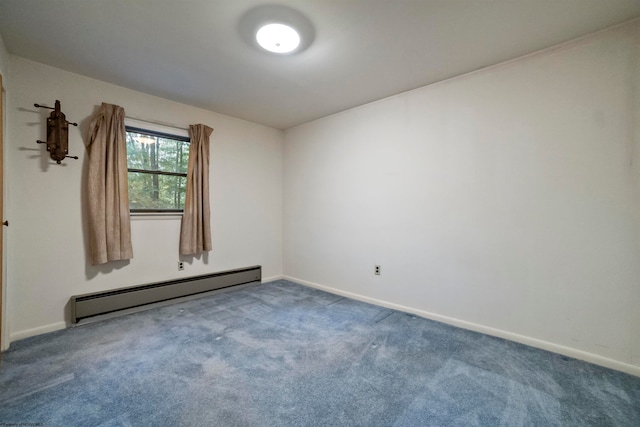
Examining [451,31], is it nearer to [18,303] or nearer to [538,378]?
[538,378]

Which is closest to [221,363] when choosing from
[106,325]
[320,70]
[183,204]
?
[106,325]

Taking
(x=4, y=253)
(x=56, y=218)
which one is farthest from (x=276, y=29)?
(x=4, y=253)

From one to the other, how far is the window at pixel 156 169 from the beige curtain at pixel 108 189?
0.21 metres

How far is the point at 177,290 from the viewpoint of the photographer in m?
3.28

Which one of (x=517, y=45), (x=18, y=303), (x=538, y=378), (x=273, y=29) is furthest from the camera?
(x=18, y=303)

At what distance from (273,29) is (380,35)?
0.80 m

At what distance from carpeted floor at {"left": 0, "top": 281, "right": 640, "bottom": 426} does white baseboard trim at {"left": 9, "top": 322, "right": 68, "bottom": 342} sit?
111 mm

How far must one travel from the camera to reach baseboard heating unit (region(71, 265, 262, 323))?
Answer: 263cm

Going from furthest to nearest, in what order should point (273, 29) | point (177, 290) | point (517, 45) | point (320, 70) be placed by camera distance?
point (177, 290)
point (320, 70)
point (517, 45)
point (273, 29)

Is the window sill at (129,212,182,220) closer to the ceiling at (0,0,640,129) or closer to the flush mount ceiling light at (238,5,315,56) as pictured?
the ceiling at (0,0,640,129)

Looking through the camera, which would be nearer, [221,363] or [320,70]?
[221,363]

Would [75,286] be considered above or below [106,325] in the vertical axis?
above

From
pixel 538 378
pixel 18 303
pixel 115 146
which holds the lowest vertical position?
pixel 538 378

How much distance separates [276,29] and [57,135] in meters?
2.30
